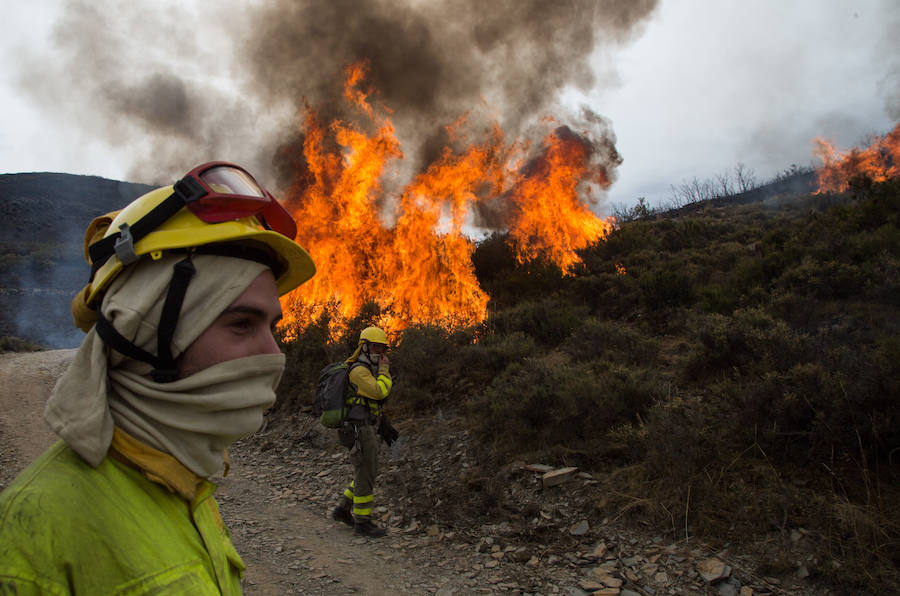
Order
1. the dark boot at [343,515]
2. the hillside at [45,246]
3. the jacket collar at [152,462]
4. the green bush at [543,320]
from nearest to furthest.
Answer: the jacket collar at [152,462] → the dark boot at [343,515] → the green bush at [543,320] → the hillside at [45,246]

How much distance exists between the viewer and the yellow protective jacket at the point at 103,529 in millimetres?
917

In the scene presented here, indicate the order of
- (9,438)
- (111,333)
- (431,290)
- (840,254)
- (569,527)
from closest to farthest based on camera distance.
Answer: (111,333)
(569,527)
(9,438)
(840,254)
(431,290)

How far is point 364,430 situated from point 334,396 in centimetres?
56

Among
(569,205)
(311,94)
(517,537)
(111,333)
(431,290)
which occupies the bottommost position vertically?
(517,537)

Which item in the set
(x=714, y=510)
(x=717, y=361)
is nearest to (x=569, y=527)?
(x=714, y=510)

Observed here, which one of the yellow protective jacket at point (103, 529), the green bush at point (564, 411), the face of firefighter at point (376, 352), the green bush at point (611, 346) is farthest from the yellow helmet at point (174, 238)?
the green bush at point (611, 346)

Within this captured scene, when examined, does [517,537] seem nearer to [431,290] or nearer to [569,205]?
[431,290]

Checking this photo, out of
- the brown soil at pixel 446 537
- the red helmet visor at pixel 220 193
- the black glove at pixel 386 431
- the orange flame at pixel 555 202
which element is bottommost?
the brown soil at pixel 446 537

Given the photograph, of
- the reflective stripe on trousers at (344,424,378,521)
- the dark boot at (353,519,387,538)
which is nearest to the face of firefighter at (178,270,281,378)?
the reflective stripe on trousers at (344,424,378,521)

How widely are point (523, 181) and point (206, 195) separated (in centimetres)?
1597

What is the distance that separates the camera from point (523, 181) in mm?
16625

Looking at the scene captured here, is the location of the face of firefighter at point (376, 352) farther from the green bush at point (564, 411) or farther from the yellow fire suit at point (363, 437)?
the green bush at point (564, 411)

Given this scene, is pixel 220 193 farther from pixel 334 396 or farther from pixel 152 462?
pixel 334 396

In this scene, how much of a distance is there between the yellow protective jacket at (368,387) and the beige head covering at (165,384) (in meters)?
4.60
